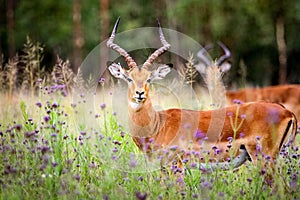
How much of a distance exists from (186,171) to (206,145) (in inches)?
23.0

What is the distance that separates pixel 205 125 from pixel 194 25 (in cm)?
2005

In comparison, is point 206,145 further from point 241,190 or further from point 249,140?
point 241,190

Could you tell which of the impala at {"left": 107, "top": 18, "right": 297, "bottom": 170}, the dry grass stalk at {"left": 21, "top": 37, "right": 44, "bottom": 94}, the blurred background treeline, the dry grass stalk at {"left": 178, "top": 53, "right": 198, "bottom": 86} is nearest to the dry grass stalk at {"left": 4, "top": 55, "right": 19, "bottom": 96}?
the dry grass stalk at {"left": 21, "top": 37, "right": 44, "bottom": 94}

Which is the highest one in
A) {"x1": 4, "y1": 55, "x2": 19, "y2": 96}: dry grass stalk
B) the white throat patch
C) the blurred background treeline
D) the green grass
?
the blurred background treeline

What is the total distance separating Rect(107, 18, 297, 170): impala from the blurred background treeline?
15.9 meters

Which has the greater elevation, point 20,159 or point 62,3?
point 62,3

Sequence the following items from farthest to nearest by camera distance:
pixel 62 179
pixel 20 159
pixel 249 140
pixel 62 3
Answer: pixel 62 3, pixel 249 140, pixel 20 159, pixel 62 179

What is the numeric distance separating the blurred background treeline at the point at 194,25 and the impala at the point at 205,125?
15850 mm

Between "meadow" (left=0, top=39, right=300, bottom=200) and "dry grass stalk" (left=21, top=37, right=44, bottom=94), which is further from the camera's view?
"dry grass stalk" (left=21, top=37, right=44, bottom=94)

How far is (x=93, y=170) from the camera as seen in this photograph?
17.0ft

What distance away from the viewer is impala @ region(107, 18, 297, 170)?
578cm

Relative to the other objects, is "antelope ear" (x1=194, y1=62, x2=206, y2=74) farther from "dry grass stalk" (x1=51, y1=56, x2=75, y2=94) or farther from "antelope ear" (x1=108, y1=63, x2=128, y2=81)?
"antelope ear" (x1=108, y1=63, x2=128, y2=81)

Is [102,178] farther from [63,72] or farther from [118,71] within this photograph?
[63,72]

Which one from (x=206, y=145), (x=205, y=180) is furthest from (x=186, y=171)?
(x=205, y=180)
